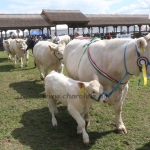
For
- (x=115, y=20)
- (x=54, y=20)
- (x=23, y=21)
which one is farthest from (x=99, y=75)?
(x=115, y=20)

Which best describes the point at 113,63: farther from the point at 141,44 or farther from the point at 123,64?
the point at 141,44

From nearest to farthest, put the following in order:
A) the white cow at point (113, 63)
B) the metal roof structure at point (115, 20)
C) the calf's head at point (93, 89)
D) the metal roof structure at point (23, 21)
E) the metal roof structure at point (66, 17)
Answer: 1. the white cow at point (113, 63)
2. the calf's head at point (93, 89)
3. the metal roof structure at point (23, 21)
4. the metal roof structure at point (66, 17)
5. the metal roof structure at point (115, 20)

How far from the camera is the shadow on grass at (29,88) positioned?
7.05 m

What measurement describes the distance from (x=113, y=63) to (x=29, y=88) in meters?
4.87

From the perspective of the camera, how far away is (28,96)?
6938mm

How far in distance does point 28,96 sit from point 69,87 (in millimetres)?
3134

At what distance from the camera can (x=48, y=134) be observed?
4.35m

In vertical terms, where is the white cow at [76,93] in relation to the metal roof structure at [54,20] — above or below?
below

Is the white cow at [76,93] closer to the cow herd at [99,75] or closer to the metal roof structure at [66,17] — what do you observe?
the cow herd at [99,75]

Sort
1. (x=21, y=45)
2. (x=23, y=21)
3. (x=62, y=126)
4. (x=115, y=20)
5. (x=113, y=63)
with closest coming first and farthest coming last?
(x=113, y=63) < (x=62, y=126) < (x=21, y=45) < (x=23, y=21) < (x=115, y=20)

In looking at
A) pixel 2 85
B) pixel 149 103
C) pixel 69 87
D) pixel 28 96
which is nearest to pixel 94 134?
pixel 69 87

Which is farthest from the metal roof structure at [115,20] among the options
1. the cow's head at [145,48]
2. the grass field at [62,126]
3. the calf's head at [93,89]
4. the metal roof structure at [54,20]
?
the cow's head at [145,48]

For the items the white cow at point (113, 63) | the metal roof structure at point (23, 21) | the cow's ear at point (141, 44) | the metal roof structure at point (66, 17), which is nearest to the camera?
the cow's ear at point (141, 44)

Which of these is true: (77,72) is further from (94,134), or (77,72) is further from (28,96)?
(28,96)
